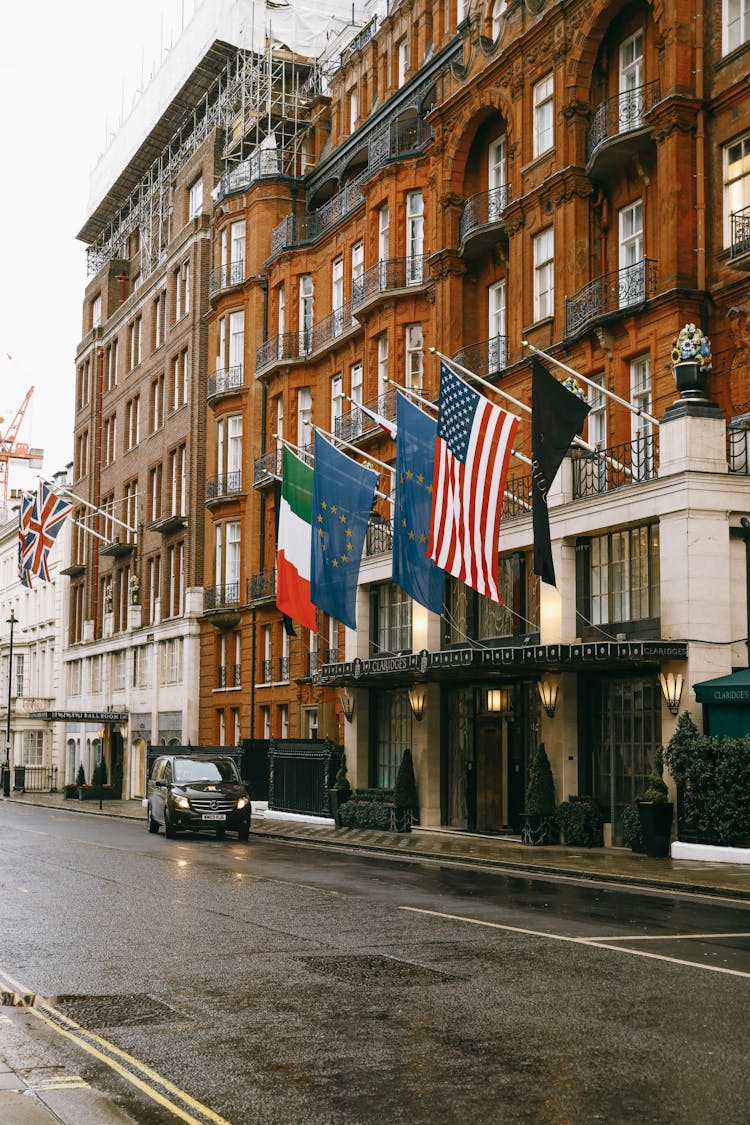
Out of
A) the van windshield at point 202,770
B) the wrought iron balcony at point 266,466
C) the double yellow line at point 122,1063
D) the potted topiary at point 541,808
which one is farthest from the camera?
the wrought iron balcony at point 266,466

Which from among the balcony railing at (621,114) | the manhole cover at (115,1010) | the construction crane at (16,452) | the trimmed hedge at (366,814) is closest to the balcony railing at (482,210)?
the balcony railing at (621,114)

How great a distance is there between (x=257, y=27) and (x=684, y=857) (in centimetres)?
4319

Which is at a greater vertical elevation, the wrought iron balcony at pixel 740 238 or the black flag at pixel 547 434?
the wrought iron balcony at pixel 740 238

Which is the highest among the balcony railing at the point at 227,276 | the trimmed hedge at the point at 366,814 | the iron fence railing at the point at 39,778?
the balcony railing at the point at 227,276

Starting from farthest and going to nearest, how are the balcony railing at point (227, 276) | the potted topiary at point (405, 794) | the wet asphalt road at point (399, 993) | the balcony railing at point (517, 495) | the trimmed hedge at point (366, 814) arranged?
the balcony railing at point (227, 276) < the trimmed hedge at point (366, 814) < the potted topiary at point (405, 794) < the balcony railing at point (517, 495) < the wet asphalt road at point (399, 993)

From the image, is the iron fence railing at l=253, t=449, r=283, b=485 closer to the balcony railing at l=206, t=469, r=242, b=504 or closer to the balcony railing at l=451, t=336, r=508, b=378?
the balcony railing at l=206, t=469, r=242, b=504

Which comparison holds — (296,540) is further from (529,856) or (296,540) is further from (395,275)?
(529,856)

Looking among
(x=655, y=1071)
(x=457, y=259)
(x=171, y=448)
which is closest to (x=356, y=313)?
(x=457, y=259)

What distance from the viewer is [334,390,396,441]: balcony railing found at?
38125 mm

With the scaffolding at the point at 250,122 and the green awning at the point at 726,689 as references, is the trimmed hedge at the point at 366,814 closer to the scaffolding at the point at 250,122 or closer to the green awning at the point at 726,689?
the green awning at the point at 726,689

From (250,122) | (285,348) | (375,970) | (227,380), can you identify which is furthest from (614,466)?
(250,122)

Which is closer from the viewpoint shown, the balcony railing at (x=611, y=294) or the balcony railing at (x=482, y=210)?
the balcony railing at (x=611, y=294)

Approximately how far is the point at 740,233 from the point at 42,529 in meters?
34.5

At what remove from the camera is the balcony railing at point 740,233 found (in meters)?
25.4
